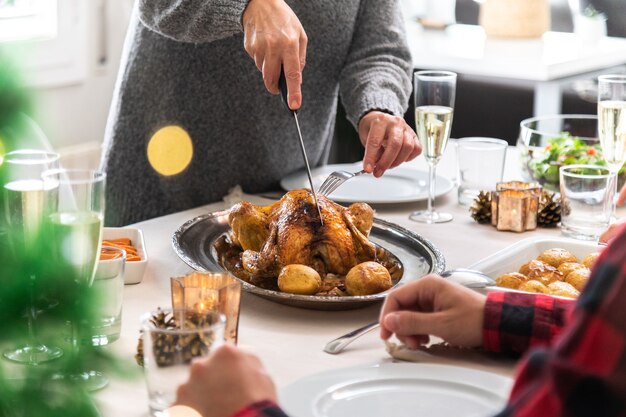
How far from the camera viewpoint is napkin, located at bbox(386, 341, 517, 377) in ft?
3.40

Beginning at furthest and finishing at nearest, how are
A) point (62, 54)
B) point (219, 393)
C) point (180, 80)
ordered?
point (62, 54)
point (180, 80)
point (219, 393)

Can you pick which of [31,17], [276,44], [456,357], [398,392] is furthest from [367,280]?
[31,17]

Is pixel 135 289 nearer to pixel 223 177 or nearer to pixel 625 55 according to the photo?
pixel 223 177

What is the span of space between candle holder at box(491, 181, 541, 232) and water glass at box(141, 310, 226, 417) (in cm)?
92

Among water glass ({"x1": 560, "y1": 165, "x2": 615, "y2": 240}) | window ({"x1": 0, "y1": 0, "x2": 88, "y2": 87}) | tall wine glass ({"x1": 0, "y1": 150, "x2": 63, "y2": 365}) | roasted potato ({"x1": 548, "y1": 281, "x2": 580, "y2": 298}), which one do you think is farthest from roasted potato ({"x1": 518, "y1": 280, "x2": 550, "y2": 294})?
window ({"x1": 0, "y1": 0, "x2": 88, "y2": 87})

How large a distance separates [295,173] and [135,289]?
76 cm

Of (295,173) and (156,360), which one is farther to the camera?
(295,173)

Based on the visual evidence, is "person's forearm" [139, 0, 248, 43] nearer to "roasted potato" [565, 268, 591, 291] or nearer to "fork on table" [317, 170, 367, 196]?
"fork on table" [317, 170, 367, 196]

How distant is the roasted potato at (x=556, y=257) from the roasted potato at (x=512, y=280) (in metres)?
0.12

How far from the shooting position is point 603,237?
4.58 ft

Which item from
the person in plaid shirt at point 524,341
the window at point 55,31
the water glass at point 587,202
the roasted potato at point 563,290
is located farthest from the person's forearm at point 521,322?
the window at point 55,31

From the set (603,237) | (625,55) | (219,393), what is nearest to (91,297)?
(219,393)

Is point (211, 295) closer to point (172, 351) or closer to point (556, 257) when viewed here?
point (172, 351)

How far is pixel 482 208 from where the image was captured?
66.5 inches
